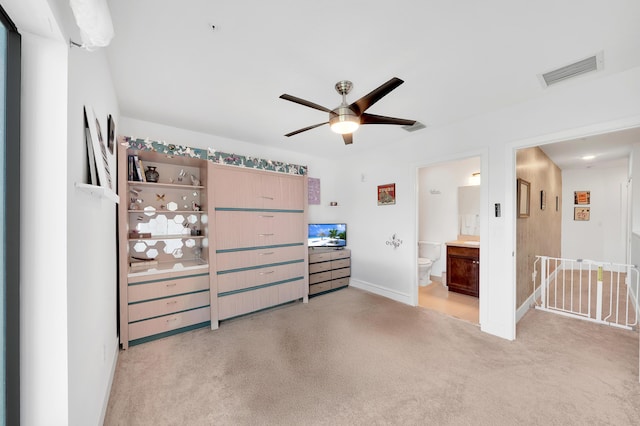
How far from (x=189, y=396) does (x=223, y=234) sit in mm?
1569

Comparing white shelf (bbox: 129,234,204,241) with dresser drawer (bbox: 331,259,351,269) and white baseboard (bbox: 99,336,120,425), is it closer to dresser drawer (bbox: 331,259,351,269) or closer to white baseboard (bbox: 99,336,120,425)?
white baseboard (bbox: 99,336,120,425)

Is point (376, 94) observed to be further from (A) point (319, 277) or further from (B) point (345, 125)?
(A) point (319, 277)

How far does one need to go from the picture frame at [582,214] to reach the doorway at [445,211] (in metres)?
3.12

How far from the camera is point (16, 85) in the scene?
898mm

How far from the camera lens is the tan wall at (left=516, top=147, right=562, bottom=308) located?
3.06 m

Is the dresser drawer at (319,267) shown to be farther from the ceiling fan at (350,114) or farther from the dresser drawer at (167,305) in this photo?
the ceiling fan at (350,114)

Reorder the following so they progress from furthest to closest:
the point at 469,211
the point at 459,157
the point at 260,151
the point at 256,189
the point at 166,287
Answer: the point at 469,211 → the point at 260,151 → the point at 256,189 → the point at 459,157 → the point at 166,287

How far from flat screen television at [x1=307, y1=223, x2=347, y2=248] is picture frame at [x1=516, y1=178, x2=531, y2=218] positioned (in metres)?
2.53

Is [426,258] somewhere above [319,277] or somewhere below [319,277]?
above

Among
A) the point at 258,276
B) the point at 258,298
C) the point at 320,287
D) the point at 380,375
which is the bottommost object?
the point at 380,375

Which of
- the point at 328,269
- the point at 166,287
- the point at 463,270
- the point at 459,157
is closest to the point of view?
the point at 166,287

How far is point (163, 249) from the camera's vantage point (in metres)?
3.02

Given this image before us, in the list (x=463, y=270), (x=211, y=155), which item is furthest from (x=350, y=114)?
(x=463, y=270)

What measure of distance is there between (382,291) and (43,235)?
3.86m
